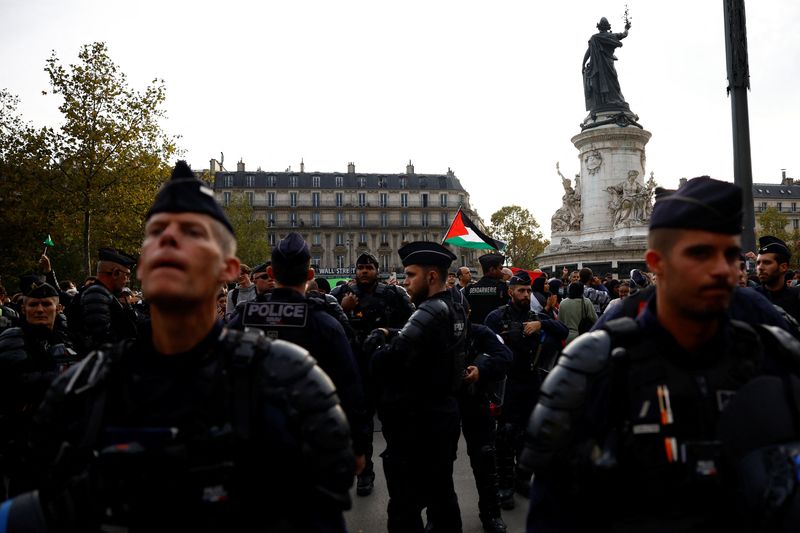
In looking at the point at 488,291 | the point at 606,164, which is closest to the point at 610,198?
the point at 606,164

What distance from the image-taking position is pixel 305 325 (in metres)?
4.02

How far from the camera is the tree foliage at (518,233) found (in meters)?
73.6

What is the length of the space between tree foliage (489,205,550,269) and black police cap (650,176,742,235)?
236ft

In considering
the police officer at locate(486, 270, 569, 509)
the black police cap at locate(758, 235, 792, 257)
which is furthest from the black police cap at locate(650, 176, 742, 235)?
the police officer at locate(486, 270, 569, 509)

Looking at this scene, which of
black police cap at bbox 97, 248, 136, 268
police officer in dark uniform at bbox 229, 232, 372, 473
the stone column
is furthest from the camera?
the stone column

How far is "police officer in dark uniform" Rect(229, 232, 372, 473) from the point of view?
382cm

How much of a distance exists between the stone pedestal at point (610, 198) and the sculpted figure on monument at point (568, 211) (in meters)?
0.72

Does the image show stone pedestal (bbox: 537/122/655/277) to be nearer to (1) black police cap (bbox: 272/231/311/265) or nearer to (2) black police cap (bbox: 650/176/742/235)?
(1) black police cap (bbox: 272/231/311/265)

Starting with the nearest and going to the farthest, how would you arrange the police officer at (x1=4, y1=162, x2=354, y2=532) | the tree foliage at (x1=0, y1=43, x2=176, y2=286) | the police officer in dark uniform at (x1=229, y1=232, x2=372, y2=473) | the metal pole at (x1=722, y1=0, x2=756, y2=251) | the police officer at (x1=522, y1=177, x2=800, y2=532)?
the police officer at (x1=4, y1=162, x2=354, y2=532) < the police officer at (x1=522, y1=177, x2=800, y2=532) < the police officer in dark uniform at (x1=229, y1=232, x2=372, y2=473) < the metal pole at (x1=722, y1=0, x2=756, y2=251) < the tree foliage at (x1=0, y1=43, x2=176, y2=286)

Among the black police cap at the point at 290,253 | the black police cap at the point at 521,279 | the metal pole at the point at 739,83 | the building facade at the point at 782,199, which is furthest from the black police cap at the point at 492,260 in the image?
the building facade at the point at 782,199

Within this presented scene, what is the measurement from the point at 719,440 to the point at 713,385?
17 cm

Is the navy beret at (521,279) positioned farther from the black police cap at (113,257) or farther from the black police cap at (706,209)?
the black police cap at (706,209)

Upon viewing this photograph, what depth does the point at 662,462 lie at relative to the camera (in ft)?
6.30

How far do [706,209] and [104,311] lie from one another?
4.53 metres
